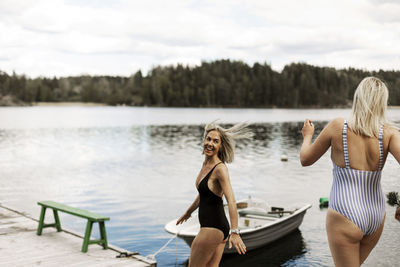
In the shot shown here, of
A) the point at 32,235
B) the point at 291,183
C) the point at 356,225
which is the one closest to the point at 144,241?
the point at 32,235

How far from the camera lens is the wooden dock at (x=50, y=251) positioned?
7.88 metres

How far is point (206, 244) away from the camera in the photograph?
14.4 ft

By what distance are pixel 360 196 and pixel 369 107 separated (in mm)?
658

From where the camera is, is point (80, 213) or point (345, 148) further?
point (80, 213)

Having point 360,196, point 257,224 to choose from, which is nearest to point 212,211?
point 360,196

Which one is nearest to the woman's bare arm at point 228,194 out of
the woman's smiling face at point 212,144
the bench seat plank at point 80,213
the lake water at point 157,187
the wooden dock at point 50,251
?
the woman's smiling face at point 212,144

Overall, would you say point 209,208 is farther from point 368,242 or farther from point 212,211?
point 368,242

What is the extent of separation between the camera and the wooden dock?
7.88 m

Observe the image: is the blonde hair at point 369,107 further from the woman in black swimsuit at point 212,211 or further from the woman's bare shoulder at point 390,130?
the woman in black swimsuit at point 212,211

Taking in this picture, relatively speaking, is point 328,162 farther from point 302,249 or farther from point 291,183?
point 302,249

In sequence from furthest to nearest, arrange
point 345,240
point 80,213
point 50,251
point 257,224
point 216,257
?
point 257,224 → point 80,213 → point 50,251 → point 216,257 → point 345,240

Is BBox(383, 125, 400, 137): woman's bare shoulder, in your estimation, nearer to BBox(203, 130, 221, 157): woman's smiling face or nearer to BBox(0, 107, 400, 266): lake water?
BBox(0, 107, 400, 266): lake water

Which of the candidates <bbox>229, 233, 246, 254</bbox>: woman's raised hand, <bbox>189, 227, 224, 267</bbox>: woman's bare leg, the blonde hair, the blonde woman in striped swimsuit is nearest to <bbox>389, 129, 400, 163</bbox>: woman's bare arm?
the blonde woman in striped swimsuit

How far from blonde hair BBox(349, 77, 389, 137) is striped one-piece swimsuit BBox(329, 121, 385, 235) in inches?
3.0
